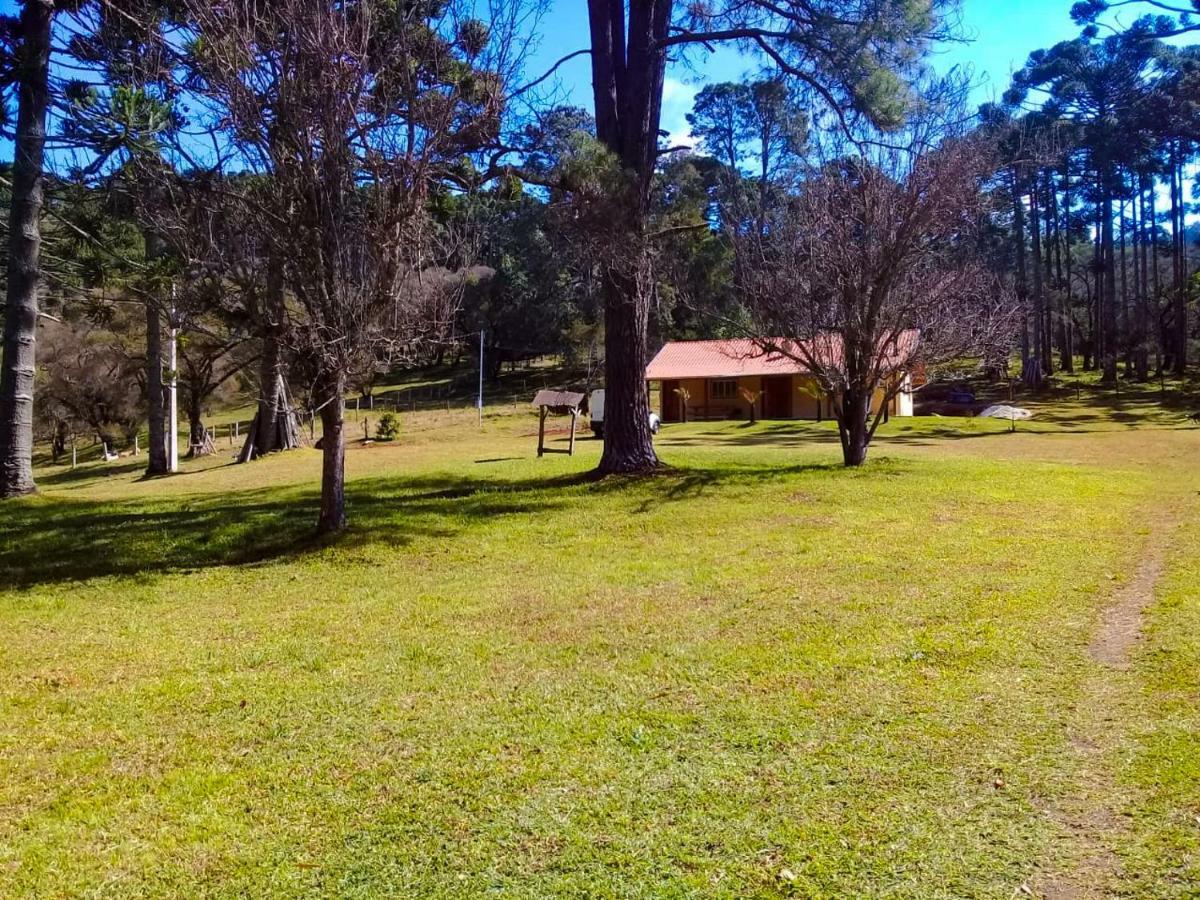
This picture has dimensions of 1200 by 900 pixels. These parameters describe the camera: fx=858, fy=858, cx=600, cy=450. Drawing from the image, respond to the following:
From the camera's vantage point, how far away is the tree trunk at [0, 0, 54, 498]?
12.1 metres

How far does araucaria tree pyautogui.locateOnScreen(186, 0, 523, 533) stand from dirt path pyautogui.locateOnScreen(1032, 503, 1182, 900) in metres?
6.86

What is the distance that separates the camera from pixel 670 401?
38656 mm

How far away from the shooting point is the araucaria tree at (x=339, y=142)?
8086mm

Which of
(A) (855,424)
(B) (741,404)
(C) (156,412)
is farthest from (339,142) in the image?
(B) (741,404)

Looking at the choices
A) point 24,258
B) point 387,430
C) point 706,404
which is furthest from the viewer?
point 706,404

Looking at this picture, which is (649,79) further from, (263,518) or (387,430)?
(387,430)

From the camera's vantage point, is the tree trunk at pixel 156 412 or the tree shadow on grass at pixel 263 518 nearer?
the tree shadow on grass at pixel 263 518

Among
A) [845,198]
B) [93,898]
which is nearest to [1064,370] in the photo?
[845,198]

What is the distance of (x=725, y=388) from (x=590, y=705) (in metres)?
34.3

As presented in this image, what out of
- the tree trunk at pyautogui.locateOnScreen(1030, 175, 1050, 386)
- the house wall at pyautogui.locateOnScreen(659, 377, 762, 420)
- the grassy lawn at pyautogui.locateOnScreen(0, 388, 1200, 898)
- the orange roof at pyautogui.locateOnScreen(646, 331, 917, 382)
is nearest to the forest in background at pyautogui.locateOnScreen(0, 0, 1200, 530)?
the grassy lawn at pyautogui.locateOnScreen(0, 388, 1200, 898)

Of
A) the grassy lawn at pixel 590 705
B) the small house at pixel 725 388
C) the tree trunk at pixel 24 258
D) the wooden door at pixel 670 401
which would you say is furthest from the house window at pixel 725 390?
the tree trunk at pixel 24 258

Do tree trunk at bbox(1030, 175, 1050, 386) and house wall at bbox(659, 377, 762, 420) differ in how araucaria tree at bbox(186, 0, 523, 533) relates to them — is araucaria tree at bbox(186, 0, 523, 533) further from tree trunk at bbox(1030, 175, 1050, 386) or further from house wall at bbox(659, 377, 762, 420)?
tree trunk at bbox(1030, 175, 1050, 386)

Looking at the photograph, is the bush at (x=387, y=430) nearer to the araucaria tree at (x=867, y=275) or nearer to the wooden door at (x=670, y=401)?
the wooden door at (x=670, y=401)

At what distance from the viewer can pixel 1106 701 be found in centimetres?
437
